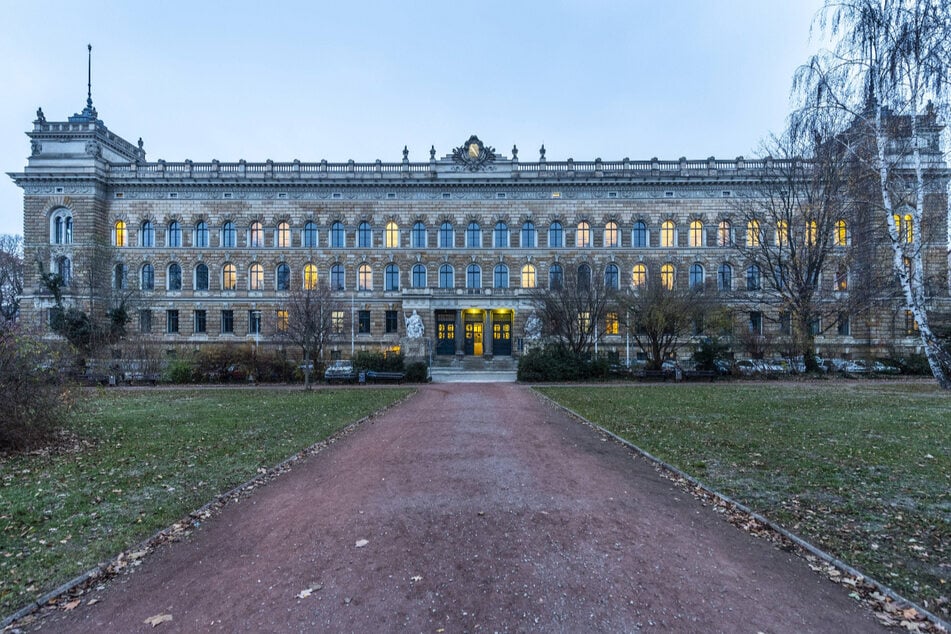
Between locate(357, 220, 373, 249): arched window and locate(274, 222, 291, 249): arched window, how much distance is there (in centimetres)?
655

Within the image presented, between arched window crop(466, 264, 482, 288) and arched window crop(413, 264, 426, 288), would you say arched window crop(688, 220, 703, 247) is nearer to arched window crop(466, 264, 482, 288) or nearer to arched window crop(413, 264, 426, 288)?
arched window crop(466, 264, 482, 288)

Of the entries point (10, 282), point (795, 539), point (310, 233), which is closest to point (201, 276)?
point (310, 233)

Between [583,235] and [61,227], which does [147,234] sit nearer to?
[61,227]

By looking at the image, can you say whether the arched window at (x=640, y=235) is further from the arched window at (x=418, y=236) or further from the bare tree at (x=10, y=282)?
the bare tree at (x=10, y=282)

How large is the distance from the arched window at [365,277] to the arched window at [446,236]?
7.21 m

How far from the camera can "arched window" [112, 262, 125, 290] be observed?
42.9 metres

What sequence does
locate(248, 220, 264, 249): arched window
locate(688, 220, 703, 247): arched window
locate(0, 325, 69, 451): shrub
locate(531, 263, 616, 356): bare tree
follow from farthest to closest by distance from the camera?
locate(248, 220, 264, 249): arched window
locate(688, 220, 703, 247): arched window
locate(531, 263, 616, 356): bare tree
locate(0, 325, 69, 451): shrub

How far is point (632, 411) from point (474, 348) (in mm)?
28618

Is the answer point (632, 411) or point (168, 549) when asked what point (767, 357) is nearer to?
point (632, 411)

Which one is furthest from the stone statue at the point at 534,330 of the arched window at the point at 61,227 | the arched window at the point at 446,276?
the arched window at the point at 61,227

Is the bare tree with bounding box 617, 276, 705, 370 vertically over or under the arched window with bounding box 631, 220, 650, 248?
under

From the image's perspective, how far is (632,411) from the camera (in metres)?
15.6

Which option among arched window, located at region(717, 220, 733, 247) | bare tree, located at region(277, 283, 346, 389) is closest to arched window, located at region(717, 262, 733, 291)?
arched window, located at region(717, 220, 733, 247)

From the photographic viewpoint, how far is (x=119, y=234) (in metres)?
43.8
